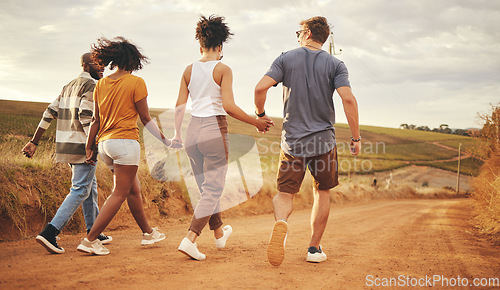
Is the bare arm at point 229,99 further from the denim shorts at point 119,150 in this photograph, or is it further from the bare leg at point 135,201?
the bare leg at point 135,201

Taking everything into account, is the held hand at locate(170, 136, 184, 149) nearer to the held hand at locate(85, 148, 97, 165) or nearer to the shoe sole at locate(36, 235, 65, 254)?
the held hand at locate(85, 148, 97, 165)

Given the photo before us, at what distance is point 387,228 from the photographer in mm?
8102

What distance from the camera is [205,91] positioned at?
4.24 meters

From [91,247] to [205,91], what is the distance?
214cm

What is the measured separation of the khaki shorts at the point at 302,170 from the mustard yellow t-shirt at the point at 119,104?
1.71 meters

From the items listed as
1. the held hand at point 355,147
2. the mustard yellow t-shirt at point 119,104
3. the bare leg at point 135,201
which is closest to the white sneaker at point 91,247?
the bare leg at point 135,201

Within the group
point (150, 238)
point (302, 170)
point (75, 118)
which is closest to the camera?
point (302, 170)

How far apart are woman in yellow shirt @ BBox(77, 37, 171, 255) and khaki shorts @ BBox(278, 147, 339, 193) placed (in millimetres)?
1648

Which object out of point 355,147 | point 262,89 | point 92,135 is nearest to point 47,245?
point 92,135

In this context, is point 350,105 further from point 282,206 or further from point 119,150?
point 119,150

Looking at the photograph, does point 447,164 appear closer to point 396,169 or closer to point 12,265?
point 396,169

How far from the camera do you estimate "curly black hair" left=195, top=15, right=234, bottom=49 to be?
13.9 ft

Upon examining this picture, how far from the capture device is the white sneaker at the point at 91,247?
427 centimetres

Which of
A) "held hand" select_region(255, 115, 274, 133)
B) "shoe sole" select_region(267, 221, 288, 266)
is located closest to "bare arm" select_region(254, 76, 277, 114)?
"held hand" select_region(255, 115, 274, 133)
